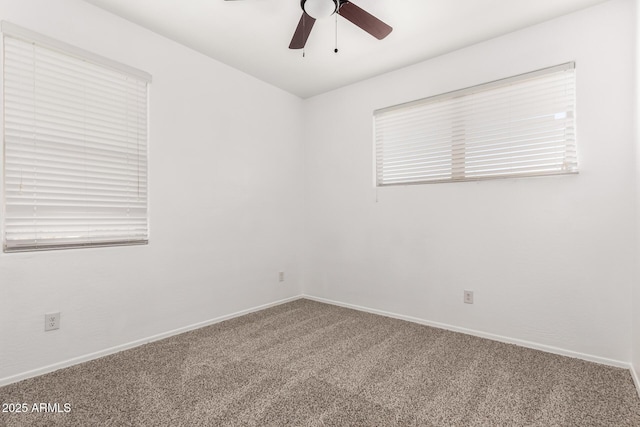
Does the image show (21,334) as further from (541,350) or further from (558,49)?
(558,49)

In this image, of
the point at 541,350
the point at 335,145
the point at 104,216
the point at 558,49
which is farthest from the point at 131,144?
the point at 541,350

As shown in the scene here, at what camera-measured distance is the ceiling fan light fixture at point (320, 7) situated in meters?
1.78

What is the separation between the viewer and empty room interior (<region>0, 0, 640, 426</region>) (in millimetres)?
1927

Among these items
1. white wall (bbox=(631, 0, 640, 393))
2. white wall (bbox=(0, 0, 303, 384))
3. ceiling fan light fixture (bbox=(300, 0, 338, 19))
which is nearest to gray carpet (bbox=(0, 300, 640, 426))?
white wall (bbox=(631, 0, 640, 393))

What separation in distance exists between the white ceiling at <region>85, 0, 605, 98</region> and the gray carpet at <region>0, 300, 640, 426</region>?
2474 millimetres

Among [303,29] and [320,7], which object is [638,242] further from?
[303,29]

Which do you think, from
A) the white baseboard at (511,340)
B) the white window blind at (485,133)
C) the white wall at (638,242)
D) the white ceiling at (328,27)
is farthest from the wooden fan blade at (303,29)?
the white baseboard at (511,340)

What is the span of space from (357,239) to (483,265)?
129 centimetres

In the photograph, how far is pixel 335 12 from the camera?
1989 millimetres

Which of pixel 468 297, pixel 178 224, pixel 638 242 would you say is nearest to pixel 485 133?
pixel 638 242

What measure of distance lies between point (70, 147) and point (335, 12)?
1.97m

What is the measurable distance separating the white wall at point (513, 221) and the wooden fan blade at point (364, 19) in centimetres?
114

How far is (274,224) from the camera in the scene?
3.75 meters

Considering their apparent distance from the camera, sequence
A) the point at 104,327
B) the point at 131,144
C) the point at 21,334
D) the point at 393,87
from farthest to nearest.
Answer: the point at 393,87 < the point at 131,144 < the point at 104,327 < the point at 21,334
